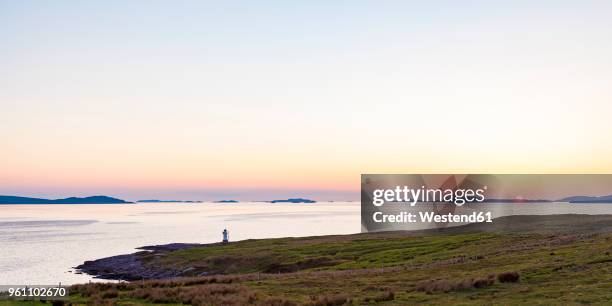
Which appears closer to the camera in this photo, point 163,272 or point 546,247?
point 546,247

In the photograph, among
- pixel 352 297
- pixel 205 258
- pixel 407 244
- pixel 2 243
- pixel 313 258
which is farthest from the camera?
pixel 2 243

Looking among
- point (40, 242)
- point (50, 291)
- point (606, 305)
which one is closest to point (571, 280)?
point (606, 305)

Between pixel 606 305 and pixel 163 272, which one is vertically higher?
pixel 606 305

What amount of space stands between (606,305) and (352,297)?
1589 cm

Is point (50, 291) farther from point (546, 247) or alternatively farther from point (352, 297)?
point (546, 247)

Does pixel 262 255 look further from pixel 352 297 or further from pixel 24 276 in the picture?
pixel 352 297

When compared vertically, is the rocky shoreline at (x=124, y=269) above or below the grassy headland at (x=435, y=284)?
below

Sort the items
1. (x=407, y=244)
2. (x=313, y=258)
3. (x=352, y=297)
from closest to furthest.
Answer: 1. (x=352, y=297)
2. (x=313, y=258)
3. (x=407, y=244)

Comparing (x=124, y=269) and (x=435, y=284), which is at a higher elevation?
(x=435, y=284)

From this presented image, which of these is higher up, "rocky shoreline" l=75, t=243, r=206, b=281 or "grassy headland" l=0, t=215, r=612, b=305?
"grassy headland" l=0, t=215, r=612, b=305

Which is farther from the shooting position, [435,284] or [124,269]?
[124,269]

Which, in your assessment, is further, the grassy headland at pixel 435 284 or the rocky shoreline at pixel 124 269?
the rocky shoreline at pixel 124 269

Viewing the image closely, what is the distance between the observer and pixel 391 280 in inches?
1850

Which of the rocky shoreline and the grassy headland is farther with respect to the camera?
the rocky shoreline
